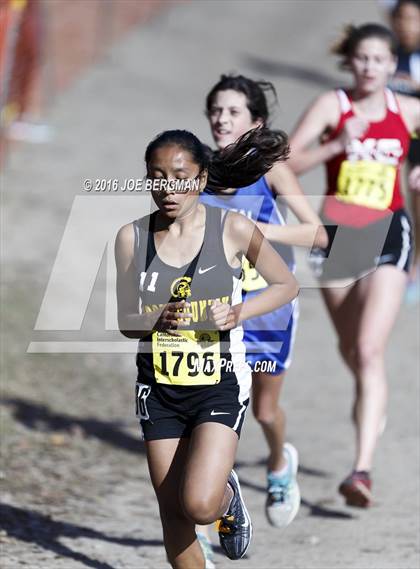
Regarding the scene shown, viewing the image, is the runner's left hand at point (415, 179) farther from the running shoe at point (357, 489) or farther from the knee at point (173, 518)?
the knee at point (173, 518)

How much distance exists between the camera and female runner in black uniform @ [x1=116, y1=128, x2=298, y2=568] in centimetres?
431

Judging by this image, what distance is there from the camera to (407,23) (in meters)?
8.80

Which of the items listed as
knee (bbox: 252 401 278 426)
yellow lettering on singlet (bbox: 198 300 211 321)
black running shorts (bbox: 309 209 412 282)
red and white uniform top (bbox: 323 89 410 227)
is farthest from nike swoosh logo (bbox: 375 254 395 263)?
yellow lettering on singlet (bbox: 198 300 211 321)

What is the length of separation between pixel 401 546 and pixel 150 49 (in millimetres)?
14837

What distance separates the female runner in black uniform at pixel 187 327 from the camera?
4.31m

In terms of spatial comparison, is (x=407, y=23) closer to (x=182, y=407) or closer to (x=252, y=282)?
(x=252, y=282)

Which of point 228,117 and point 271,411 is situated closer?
point 228,117

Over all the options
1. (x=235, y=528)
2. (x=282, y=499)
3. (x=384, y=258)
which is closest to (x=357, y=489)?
(x=282, y=499)

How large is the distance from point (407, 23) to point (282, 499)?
429cm

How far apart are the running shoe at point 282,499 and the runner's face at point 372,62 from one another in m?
1.90

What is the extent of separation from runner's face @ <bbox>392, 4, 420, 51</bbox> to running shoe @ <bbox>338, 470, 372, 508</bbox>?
398cm

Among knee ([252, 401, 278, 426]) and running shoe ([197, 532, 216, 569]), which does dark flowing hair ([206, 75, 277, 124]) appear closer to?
knee ([252, 401, 278, 426])

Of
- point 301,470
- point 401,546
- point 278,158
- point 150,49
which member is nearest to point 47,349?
point 301,470

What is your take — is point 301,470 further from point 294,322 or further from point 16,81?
point 16,81
